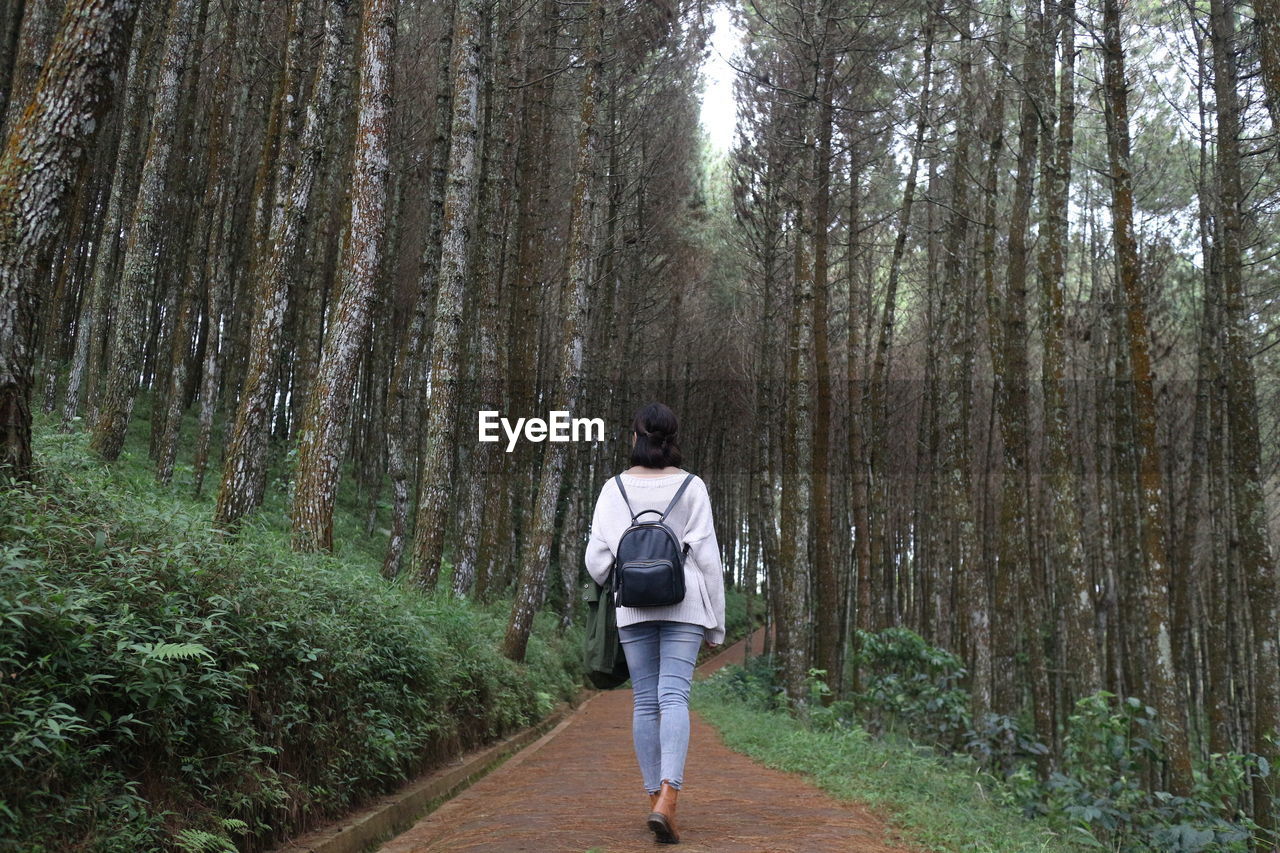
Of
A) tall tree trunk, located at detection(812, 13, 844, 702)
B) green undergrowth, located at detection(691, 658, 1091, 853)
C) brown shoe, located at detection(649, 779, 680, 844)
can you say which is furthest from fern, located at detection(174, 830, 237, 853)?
tall tree trunk, located at detection(812, 13, 844, 702)

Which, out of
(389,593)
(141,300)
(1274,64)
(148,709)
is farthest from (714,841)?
(141,300)

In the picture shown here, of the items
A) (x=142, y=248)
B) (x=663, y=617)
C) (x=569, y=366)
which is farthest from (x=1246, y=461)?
(x=142, y=248)

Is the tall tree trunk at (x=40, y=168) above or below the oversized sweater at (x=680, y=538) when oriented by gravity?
above

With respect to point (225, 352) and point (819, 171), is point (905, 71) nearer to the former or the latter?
point (819, 171)

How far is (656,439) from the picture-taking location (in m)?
4.84

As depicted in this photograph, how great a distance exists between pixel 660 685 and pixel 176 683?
220cm

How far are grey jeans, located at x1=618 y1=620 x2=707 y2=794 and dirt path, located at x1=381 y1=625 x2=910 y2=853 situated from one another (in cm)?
40

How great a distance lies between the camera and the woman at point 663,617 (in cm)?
439

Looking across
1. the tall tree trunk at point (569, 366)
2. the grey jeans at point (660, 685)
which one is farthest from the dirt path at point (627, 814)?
the tall tree trunk at point (569, 366)

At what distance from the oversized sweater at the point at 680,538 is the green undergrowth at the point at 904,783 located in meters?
1.81

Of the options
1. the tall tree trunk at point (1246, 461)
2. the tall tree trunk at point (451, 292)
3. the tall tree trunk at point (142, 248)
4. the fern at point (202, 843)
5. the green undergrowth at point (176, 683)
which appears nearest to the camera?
the green undergrowth at point (176, 683)

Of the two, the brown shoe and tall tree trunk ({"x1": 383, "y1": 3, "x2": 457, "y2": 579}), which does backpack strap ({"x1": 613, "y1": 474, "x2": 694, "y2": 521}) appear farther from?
tall tree trunk ({"x1": 383, "y1": 3, "x2": 457, "y2": 579})

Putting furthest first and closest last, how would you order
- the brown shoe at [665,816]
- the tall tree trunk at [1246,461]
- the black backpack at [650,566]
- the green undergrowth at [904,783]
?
the tall tree trunk at [1246,461], the green undergrowth at [904,783], the black backpack at [650,566], the brown shoe at [665,816]

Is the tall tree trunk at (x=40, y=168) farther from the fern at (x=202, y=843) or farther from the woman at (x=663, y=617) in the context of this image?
the woman at (x=663, y=617)
